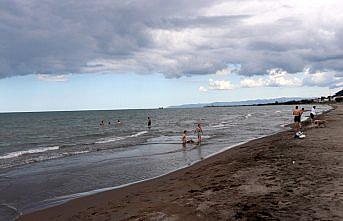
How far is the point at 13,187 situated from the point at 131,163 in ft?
21.5

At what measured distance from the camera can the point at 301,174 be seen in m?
10.2

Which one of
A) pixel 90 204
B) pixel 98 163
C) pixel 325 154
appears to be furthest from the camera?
pixel 98 163

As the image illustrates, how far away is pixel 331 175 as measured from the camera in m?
9.59

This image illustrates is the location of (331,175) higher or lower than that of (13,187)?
higher

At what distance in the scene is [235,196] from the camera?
8.73 m

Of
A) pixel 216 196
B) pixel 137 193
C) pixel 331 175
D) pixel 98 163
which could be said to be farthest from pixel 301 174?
pixel 98 163

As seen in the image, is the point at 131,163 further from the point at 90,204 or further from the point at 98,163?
the point at 90,204

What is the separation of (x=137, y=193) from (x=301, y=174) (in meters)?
5.04

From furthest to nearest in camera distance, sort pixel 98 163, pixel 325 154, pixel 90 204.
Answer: pixel 98 163 < pixel 325 154 < pixel 90 204

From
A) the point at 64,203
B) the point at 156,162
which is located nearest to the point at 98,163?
the point at 156,162

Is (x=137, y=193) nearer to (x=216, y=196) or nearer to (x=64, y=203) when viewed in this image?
(x=64, y=203)

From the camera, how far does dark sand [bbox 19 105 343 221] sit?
7.27 metres

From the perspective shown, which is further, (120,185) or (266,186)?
(120,185)

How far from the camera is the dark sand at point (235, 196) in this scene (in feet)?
23.9
